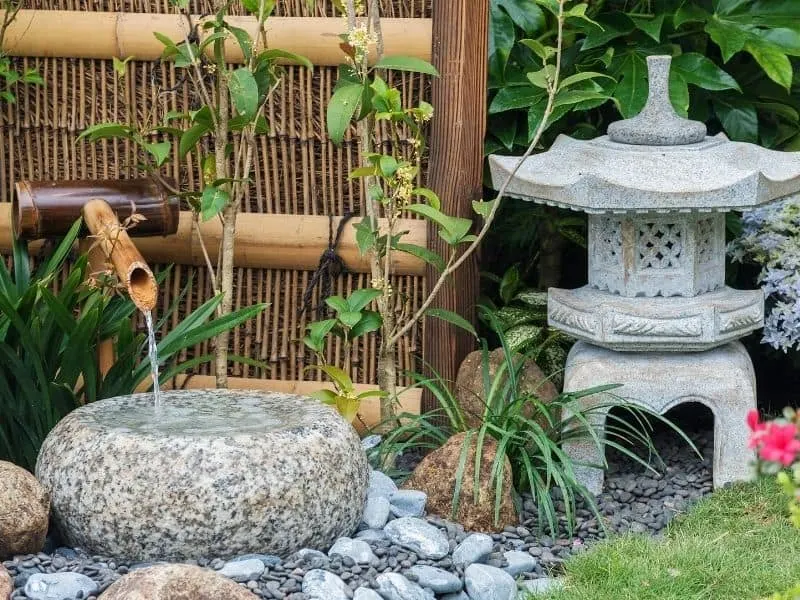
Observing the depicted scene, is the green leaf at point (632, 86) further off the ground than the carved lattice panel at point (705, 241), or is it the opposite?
the green leaf at point (632, 86)

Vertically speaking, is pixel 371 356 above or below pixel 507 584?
above

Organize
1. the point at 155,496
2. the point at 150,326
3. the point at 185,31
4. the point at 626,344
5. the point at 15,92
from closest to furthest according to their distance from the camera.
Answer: the point at 155,496, the point at 150,326, the point at 626,344, the point at 185,31, the point at 15,92

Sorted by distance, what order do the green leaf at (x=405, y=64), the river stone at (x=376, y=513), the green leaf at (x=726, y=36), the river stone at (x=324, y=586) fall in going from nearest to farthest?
the river stone at (x=324, y=586) < the river stone at (x=376, y=513) < the green leaf at (x=405, y=64) < the green leaf at (x=726, y=36)

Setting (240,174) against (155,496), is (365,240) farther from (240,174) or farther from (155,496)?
(155,496)

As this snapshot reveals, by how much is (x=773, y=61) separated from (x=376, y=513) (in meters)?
2.14

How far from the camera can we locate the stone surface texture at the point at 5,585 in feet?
9.34

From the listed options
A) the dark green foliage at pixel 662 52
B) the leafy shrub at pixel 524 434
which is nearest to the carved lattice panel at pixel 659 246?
the leafy shrub at pixel 524 434

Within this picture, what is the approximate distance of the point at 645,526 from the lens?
3.73 meters

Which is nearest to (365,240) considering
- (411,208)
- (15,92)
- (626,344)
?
(411,208)

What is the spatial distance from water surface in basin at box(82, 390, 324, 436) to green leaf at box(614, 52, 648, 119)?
5.37ft

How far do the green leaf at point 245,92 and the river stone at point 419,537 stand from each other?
135 cm

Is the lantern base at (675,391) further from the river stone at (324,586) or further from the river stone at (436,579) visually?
the river stone at (324,586)

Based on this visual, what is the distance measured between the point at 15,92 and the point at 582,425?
8.21 feet

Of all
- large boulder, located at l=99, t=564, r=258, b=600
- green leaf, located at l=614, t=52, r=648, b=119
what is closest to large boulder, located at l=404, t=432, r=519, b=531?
large boulder, located at l=99, t=564, r=258, b=600
